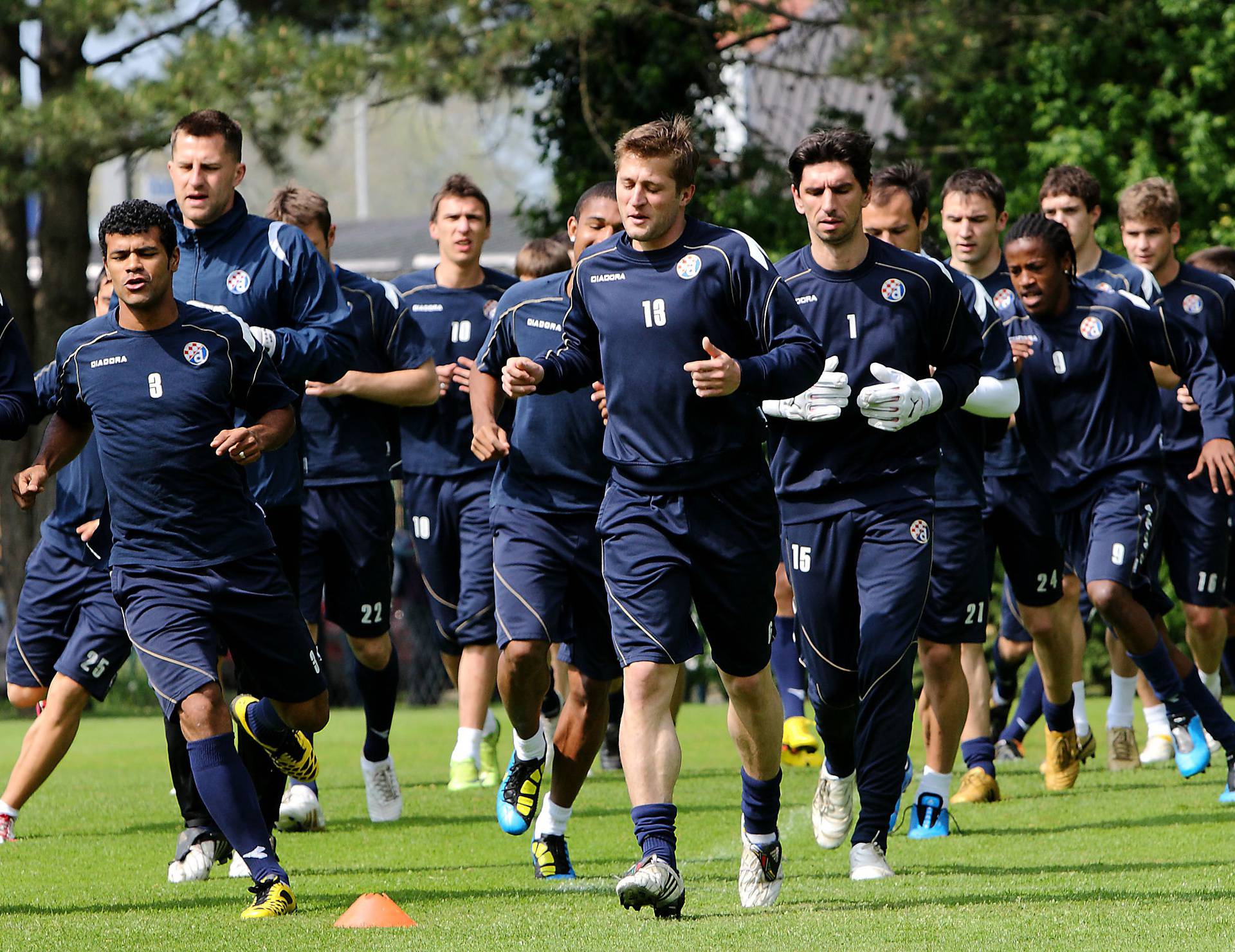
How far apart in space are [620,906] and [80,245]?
585 inches

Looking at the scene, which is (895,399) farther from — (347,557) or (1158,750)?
(1158,750)

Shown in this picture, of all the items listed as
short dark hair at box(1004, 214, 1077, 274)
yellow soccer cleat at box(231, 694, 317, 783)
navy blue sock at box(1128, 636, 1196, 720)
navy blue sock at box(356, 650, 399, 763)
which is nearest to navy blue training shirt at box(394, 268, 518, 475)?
navy blue sock at box(356, 650, 399, 763)

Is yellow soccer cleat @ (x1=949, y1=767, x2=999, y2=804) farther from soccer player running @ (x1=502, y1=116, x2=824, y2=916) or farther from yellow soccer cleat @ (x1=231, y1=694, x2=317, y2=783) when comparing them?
yellow soccer cleat @ (x1=231, y1=694, x2=317, y2=783)

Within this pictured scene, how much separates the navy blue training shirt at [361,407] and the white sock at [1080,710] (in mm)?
4066

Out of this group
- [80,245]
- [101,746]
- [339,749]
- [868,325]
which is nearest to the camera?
[868,325]

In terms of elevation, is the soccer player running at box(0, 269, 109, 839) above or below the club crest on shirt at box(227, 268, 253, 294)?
below

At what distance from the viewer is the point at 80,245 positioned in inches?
740

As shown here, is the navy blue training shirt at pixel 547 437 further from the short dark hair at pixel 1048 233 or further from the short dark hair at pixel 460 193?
the short dark hair at pixel 1048 233

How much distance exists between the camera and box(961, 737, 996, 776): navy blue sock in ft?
27.5

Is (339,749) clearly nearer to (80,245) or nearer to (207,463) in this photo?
(207,463)

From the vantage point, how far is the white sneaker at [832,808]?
6.68 metres

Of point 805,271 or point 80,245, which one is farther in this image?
point 80,245

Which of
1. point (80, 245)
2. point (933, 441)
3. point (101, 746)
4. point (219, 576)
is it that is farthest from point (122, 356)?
point (80, 245)

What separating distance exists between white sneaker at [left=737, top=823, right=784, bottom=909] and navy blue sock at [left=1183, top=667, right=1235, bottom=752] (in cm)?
320
